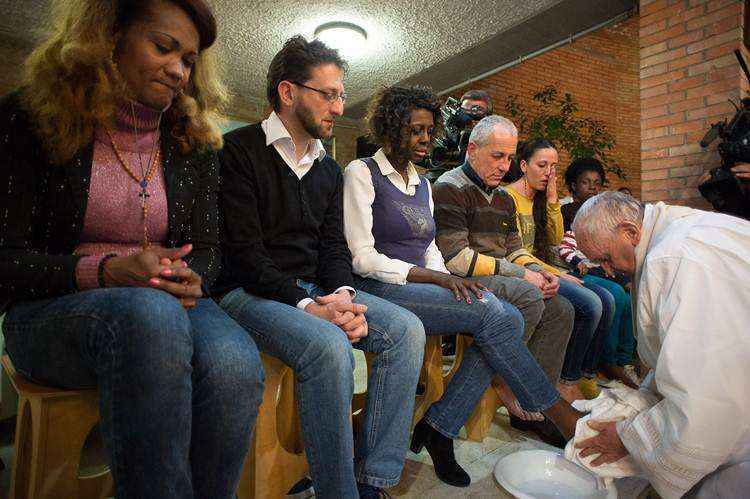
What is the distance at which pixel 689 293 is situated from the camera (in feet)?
3.43

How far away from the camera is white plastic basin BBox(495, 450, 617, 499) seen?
148 cm

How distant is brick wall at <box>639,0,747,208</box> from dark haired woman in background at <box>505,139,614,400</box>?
1777 millimetres

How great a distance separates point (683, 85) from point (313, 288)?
12.7ft

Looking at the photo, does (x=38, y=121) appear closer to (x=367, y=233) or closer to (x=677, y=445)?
(x=367, y=233)

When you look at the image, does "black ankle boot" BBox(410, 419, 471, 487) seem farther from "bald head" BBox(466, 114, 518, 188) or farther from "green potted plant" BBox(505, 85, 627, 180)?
"green potted plant" BBox(505, 85, 627, 180)

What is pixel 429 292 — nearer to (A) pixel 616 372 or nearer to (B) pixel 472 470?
(B) pixel 472 470

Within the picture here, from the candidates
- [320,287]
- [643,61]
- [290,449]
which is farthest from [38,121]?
[643,61]

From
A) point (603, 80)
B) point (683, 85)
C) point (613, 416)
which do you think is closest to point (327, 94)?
point (613, 416)

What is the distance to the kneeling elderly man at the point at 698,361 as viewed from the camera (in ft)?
3.24

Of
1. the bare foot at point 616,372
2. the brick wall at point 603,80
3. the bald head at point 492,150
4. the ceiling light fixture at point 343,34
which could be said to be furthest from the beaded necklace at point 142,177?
the brick wall at point 603,80

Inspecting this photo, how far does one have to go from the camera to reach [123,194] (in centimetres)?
117

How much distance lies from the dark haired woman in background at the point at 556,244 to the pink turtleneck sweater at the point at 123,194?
200 centimetres

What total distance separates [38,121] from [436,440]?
1.60m

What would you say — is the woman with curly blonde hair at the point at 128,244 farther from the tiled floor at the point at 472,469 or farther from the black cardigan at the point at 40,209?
the tiled floor at the point at 472,469
